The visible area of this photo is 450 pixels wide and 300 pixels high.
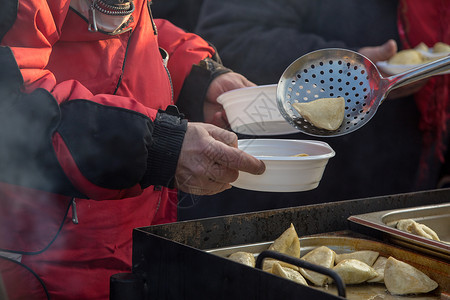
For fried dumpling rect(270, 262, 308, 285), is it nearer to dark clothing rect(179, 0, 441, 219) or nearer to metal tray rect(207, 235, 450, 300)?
metal tray rect(207, 235, 450, 300)

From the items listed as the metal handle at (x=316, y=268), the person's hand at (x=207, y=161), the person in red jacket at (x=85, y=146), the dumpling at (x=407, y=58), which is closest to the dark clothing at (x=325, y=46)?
the dumpling at (x=407, y=58)

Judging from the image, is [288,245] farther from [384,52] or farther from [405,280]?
[384,52]

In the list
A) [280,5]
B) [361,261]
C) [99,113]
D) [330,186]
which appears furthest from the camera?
[330,186]

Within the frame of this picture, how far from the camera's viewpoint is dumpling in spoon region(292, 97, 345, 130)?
3.89 feet

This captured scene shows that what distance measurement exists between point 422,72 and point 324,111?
0.76 ft

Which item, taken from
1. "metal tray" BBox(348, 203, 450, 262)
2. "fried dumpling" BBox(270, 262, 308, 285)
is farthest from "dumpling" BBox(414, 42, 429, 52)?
"fried dumpling" BBox(270, 262, 308, 285)

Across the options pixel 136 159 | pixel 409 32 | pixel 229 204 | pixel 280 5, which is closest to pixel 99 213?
pixel 136 159

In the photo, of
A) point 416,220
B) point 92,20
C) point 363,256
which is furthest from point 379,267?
point 92,20

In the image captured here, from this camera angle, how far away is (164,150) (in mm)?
1048

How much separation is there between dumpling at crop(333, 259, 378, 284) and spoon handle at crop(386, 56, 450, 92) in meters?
0.42

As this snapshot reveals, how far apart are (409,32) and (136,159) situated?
182 centimetres

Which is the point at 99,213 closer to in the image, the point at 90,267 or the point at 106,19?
the point at 90,267

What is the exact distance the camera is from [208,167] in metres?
1.08

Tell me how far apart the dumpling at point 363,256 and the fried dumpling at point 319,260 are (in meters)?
0.02
